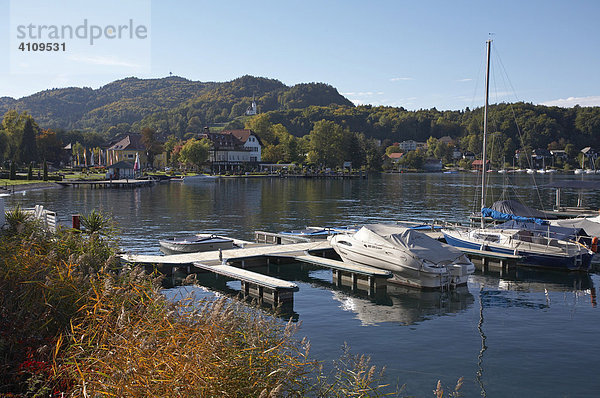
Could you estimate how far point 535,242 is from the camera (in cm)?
2798

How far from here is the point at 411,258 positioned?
75.1 feet

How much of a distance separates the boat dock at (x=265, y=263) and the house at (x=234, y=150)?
128m

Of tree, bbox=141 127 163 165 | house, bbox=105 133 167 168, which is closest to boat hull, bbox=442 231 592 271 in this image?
tree, bbox=141 127 163 165

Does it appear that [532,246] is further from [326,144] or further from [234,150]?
[326,144]

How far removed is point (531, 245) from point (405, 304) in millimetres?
10576

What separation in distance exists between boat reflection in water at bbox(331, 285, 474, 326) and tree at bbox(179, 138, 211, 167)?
124m

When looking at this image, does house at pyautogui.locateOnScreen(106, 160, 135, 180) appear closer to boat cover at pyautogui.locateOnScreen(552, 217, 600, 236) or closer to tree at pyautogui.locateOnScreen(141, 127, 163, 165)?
tree at pyautogui.locateOnScreen(141, 127, 163, 165)

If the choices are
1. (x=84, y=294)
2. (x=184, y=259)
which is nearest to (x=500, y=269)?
(x=184, y=259)

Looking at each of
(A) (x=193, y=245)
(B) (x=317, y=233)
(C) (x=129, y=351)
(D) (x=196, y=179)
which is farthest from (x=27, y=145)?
(C) (x=129, y=351)

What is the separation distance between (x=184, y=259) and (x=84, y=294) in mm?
15907

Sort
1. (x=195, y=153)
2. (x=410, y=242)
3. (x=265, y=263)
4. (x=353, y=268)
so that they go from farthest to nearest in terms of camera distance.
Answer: (x=195, y=153), (x=265, y=263), (x=353, y=268), (x=410, y=242)

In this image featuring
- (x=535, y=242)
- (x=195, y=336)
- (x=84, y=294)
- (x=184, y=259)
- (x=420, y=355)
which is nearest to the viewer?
Result: (x=195, y=336)

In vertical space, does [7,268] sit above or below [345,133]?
below

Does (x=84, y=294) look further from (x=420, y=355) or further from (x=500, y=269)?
(x=500, y=269)
